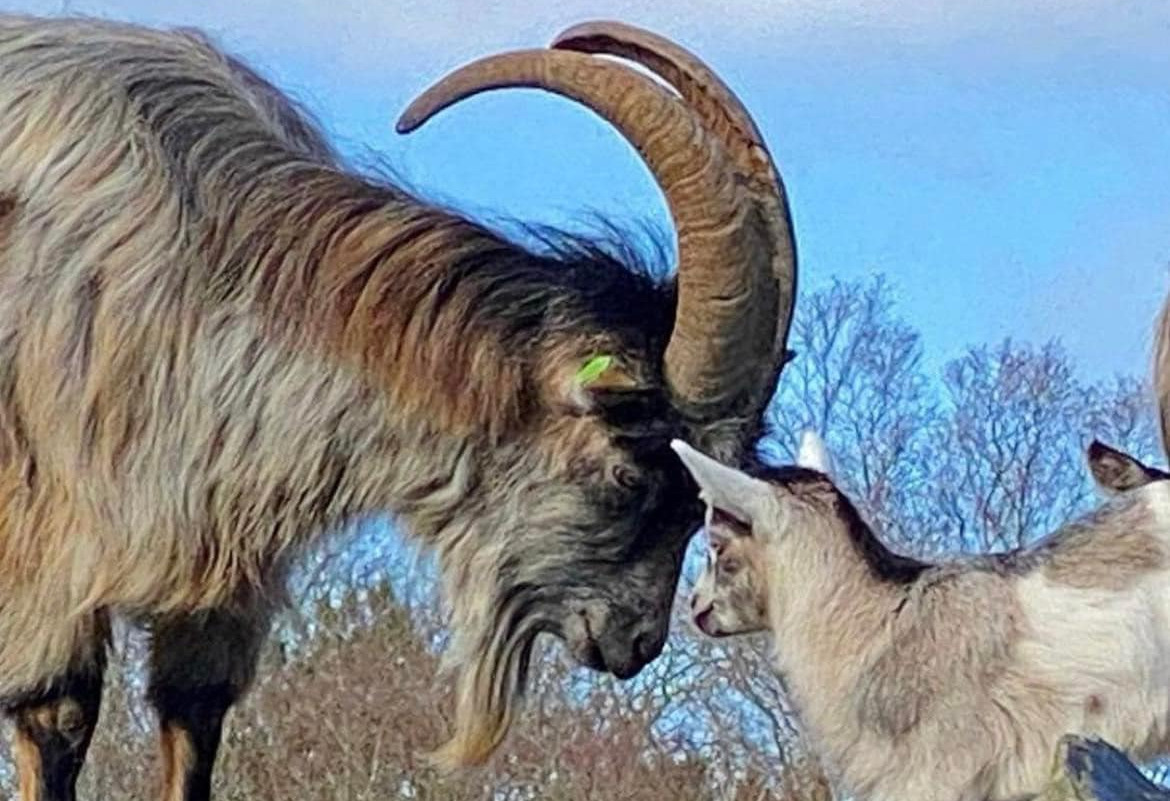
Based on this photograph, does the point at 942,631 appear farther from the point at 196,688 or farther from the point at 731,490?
the point at 196,688

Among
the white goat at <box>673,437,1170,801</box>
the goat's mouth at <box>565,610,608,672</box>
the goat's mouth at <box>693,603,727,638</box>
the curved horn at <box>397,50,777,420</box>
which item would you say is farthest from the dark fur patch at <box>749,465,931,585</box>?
the goat's mouth at <box>565,610,608,672</box>

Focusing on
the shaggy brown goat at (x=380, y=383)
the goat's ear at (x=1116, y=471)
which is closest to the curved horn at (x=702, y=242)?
the shaggy brown goat at (x=380, y=383)

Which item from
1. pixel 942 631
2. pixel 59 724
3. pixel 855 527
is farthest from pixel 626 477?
pixel 59 724

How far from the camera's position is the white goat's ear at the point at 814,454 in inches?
237

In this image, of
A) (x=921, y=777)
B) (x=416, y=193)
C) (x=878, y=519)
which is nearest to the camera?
(x=921, y=777)

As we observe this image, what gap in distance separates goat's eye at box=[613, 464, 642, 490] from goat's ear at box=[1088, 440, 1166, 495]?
1044 millimetres

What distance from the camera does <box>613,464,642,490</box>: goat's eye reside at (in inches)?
245

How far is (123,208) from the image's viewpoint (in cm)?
640

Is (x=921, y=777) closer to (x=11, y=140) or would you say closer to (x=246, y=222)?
(x=246, y=222)

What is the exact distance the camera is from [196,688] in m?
6.79

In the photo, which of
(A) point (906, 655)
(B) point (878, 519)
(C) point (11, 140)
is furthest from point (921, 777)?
(B) point (878, 519)

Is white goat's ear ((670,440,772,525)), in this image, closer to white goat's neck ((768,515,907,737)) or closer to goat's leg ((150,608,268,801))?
white goat's neck ((768,515,907,737))

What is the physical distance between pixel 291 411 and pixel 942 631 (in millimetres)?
1714

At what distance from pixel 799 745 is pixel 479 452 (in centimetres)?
641
